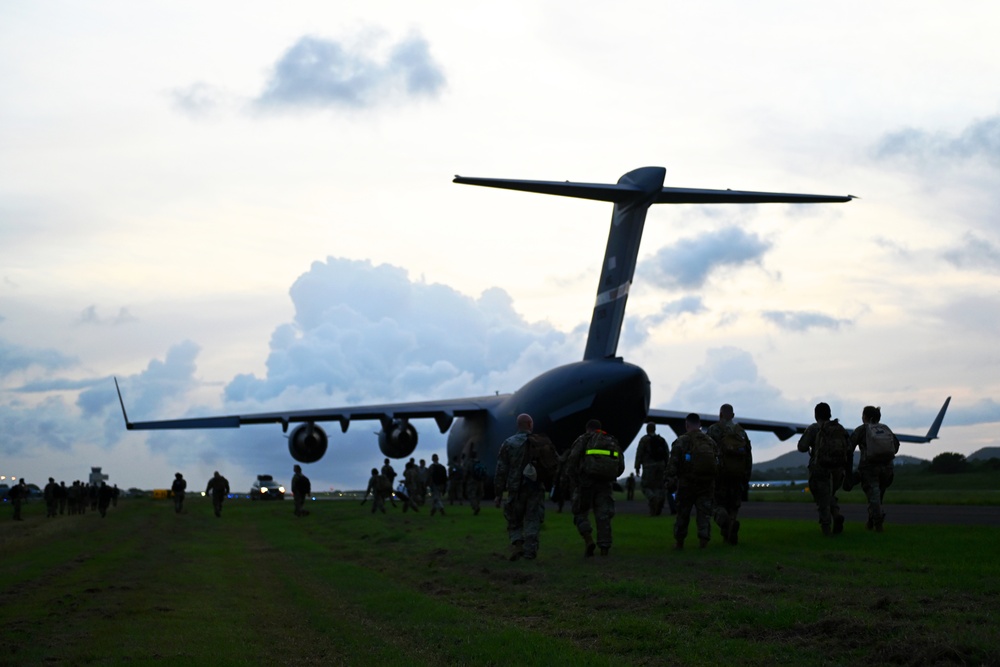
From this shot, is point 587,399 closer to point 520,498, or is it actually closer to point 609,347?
point 609,347

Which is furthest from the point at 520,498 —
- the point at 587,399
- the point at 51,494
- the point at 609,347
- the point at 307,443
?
the point at 51,494

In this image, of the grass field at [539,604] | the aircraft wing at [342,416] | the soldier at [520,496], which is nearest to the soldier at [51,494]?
the aircraft wing at [342,416]

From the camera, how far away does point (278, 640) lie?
10.6 meters

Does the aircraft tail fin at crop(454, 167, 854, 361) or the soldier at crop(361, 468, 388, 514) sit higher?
the aircraft tail fin at crop(454, 167, 854, 361)

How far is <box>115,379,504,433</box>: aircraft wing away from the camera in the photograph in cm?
4297

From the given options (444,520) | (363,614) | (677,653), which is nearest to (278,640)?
(363,614)

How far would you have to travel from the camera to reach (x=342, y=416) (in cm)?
4372

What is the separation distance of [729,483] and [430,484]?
17.7 meters

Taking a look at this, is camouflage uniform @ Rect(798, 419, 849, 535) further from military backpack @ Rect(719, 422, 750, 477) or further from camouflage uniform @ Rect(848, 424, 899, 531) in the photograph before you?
military backpack @ Rect(719, 422, 750, 477)

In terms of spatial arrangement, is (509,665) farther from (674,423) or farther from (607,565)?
(674,423)

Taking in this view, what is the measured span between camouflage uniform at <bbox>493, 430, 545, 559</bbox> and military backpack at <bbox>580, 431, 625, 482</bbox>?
2.71ft

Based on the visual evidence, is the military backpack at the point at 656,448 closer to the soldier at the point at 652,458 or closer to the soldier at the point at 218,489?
the soldier at the point at 652,458

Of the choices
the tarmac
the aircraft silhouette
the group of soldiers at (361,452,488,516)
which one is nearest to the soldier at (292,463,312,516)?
the group of soldiers at (361,452,488,516)

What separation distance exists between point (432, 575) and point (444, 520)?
13542 mm
